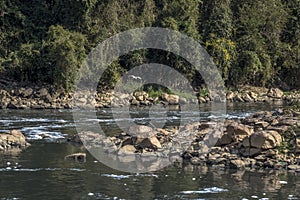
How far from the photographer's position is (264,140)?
63.0 ft

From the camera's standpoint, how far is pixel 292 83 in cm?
5097

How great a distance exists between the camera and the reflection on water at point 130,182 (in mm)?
15242

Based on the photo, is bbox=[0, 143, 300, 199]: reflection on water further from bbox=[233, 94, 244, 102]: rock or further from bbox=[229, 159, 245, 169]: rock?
bbox=[233, 94, 244, 102]: rock

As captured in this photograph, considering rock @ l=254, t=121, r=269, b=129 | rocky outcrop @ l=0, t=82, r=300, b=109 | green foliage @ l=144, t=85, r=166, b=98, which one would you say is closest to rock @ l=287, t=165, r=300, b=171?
rock @ l=254, t=121, r=269, b=129

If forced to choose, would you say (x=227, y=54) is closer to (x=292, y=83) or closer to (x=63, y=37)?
(x=292, y=83)

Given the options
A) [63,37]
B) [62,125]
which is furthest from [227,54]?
[62,125]

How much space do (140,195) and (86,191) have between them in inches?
54.2

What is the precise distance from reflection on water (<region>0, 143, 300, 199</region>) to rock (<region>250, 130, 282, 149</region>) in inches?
54.1

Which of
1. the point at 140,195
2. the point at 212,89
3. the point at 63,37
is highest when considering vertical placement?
the point at 63,37

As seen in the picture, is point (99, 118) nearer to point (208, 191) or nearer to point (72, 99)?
point (72, 99)

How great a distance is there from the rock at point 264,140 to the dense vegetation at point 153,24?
21843 millimetres

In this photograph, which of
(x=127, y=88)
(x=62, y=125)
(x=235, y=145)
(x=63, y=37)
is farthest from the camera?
(x=127, y=88)

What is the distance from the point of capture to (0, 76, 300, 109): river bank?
37.7m

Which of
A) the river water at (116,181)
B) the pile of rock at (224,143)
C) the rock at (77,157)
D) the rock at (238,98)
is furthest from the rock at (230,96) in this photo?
the rock at (77,157)
